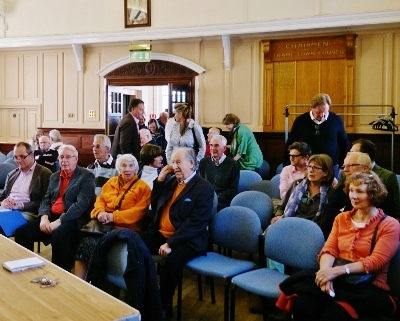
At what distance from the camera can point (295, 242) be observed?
326 centimetres

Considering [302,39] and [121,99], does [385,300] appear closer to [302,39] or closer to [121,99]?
[302,39]

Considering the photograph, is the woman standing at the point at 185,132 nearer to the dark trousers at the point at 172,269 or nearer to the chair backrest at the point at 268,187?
the chair backrest at the point at 268,187

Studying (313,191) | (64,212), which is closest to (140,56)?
(64,212)

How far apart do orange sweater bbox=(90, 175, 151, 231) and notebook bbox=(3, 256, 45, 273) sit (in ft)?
4.70

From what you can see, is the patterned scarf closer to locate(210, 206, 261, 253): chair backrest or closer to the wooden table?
locate(210, 206, 261, 253): chair backrest

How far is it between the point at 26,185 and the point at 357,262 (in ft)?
10.8

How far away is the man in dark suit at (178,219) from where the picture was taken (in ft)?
11.5

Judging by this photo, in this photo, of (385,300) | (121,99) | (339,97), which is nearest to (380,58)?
(339,97)

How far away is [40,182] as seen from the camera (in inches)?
187

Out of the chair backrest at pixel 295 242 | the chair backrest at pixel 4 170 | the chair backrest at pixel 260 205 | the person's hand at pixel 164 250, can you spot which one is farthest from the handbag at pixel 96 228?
the chair backrest at pixel 4 170

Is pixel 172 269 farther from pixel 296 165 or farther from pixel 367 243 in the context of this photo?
pixel 296 165

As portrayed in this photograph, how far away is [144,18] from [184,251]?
238 inches

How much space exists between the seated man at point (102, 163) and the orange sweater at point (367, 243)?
2.39 meters

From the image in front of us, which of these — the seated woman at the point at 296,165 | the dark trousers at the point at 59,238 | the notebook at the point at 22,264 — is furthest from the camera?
the seated woman at the point at 296,165
